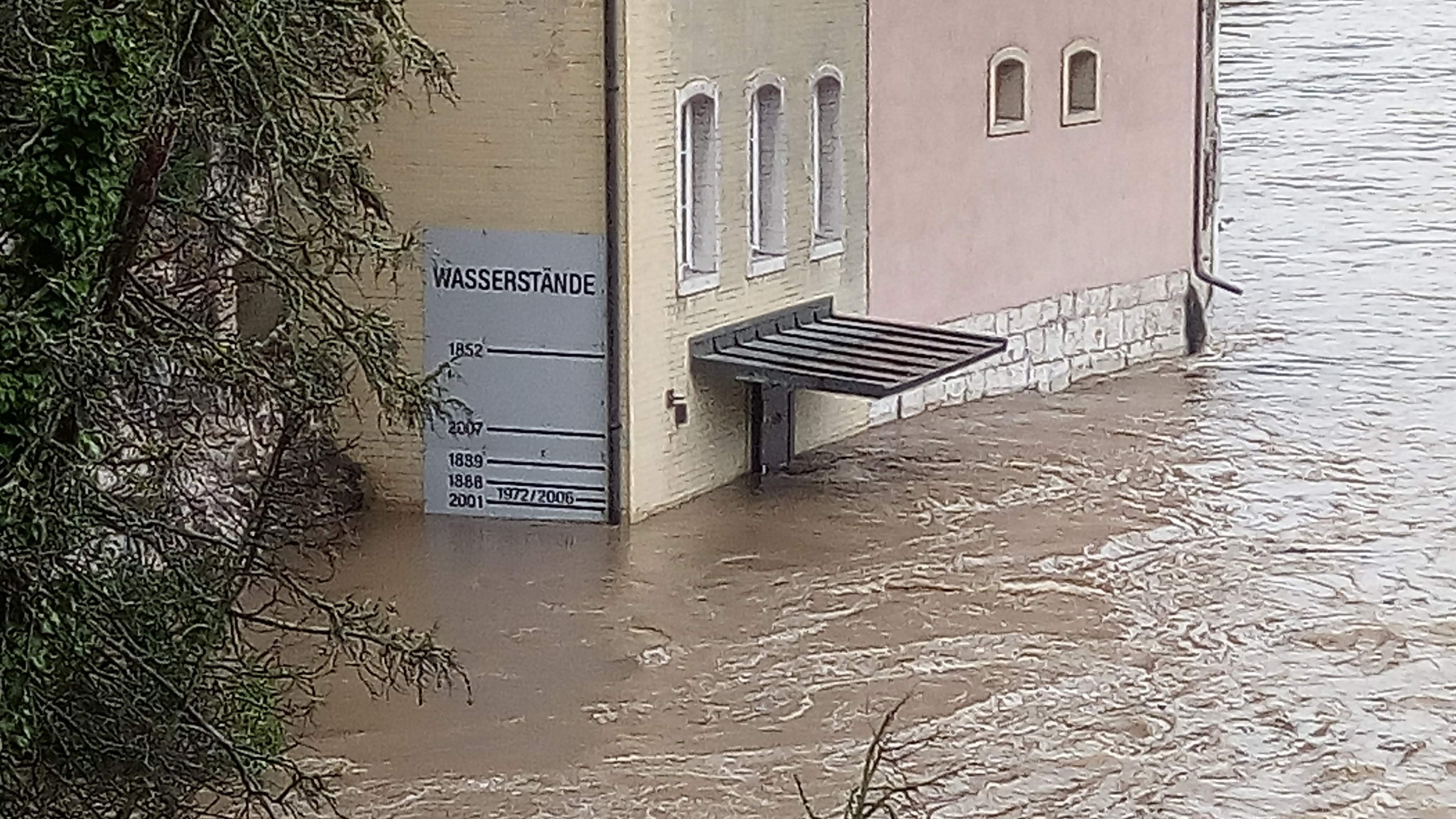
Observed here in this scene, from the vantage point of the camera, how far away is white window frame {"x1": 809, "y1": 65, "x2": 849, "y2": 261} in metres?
18.7

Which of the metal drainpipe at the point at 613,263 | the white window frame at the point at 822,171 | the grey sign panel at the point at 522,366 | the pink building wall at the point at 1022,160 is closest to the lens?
the metal drainpipe at the point at 613,263

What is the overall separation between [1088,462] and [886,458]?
151 centimetres

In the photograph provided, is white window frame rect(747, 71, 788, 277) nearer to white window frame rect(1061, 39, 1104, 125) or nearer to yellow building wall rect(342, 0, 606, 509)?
yellow building wall rect(342, 0, 606, 509)

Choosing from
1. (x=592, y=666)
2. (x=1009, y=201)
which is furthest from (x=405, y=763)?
(x=1009, y=201)

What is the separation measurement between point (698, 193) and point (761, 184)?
88 cm

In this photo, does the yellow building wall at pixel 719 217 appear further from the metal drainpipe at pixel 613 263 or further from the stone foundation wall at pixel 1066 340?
the stone foundation wall at pixel 1066 340

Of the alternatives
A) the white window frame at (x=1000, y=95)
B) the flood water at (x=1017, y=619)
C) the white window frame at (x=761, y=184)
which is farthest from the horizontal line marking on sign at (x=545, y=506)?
the white window frame at (x=1000, y=95)

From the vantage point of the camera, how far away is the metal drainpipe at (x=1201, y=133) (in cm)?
2303

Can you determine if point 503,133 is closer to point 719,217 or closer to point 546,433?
point 719,217

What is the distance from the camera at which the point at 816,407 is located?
19406mm

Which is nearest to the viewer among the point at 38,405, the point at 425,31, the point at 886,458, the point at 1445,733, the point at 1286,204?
the point at 38,405

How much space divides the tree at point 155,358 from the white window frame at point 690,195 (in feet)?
24.5

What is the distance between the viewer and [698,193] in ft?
58.0

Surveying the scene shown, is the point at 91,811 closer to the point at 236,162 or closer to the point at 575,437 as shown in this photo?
the point at 236,162
